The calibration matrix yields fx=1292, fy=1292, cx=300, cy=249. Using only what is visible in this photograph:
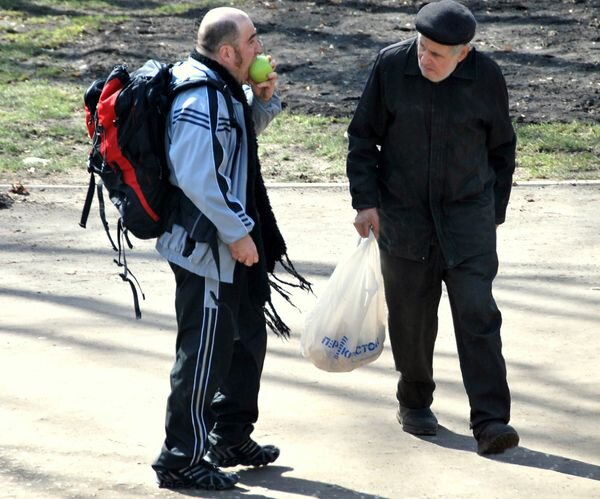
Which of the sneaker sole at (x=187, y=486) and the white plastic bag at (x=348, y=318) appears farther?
the white plastic bag at (x=348, y=318)

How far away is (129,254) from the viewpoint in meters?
8.03

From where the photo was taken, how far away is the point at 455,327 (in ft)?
17.3

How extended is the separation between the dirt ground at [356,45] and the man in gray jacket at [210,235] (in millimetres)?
7301

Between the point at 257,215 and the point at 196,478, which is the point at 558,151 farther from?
the point at 196,478

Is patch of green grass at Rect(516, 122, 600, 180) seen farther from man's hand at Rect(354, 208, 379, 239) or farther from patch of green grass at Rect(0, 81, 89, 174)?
man's hand at Rect(354, 208, 379, 239)

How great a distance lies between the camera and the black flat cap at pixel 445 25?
4.87 metres

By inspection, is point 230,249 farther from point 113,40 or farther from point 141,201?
point 113,40

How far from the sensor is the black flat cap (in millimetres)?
4867

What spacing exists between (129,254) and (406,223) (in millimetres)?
3186

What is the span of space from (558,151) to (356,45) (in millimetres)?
4600

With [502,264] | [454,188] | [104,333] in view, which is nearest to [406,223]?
[454,188]

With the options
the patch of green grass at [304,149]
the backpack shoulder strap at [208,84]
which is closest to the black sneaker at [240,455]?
the backpack shoulder strap at [208,84]

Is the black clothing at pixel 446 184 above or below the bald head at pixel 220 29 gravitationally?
below

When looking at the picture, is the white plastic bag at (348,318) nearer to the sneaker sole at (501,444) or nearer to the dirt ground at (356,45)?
the sneaker sole at (501,444)
